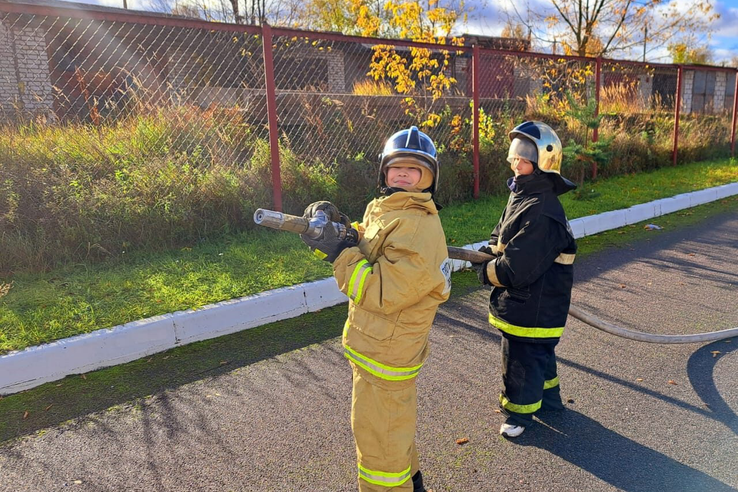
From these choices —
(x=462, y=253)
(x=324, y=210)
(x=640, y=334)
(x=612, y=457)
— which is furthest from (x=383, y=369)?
(x=640, y=334)

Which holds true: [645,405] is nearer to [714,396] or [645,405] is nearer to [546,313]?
[714,396]

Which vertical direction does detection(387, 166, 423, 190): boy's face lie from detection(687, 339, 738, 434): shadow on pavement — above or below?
above

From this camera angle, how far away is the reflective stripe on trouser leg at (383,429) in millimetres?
2078

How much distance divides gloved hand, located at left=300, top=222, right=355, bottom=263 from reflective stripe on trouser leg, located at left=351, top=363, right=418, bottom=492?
47cm

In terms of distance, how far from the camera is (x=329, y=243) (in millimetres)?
2020

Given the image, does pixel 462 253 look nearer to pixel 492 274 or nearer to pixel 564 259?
pixel 492 274

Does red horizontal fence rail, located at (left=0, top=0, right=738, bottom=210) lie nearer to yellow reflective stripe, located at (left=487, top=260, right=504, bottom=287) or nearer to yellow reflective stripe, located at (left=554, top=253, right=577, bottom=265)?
yellow reflective stripe, located at (left=487, top=260, right=504, bottom=287)

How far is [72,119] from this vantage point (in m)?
6.25

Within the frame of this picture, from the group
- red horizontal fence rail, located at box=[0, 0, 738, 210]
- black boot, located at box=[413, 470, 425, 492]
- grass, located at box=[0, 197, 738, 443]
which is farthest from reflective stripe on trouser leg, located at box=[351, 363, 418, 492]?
red horizontal fence rail, located at box=[0, 0, 738, 210]

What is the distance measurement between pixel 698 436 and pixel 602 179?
28.9ft

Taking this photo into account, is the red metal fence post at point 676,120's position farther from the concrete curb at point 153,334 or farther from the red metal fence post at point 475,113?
the concrete curb at point 153,334

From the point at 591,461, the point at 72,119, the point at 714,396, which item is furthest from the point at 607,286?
the point at 72,119

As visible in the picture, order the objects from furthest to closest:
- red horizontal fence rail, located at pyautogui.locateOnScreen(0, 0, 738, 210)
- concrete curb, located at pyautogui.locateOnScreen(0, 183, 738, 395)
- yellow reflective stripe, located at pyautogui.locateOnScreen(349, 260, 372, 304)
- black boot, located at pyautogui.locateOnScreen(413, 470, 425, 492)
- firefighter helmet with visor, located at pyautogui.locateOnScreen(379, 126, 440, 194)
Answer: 1. red horizontal fence rail, located at pyautogui.locateOnScreen(0, 0, 738, 210)
2. concrete curb, located at pyautogui.locateOnScreen(0, 183, 738, 395)
3. black boot, located at pyautogui.locateOnScreen(413, 470, 425, 492)
4. firefighter helmet with visor, located at pyautogui.locateOnScreen(379, 126, 440, 194)
5. yellow reflective stripe, located at pyautogui.locateOnScreen(349, 260, 372, 304)

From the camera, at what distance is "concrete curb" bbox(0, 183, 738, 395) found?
336 centimetres
